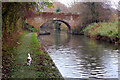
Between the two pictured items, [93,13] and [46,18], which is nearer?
[93,13]

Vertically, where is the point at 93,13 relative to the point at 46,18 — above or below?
above

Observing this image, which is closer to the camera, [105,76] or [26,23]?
[105,76]

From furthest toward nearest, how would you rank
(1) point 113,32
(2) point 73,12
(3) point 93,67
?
(2) point 73,12 → (1) point 113,32 → (3) point 93,67

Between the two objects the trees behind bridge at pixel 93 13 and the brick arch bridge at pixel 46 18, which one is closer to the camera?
the trees behind bridge at pixel 93 13

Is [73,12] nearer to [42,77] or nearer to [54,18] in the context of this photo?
[54,18]

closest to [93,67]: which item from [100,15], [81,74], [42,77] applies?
[81,74]

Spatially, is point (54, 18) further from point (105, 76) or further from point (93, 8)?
point (105, 76)

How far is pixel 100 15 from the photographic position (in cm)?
2795

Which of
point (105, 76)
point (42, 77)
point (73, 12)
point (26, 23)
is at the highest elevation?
point (73, 12)

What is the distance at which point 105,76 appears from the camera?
20.8 ft

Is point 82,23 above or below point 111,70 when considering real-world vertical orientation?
above

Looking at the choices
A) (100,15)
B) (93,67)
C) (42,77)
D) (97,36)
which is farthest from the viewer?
(100,15)

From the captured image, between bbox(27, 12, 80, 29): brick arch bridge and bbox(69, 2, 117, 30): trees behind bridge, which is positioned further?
bbox(27, 12, 80, 29): brick arch bridge

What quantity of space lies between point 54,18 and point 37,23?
3.24m
